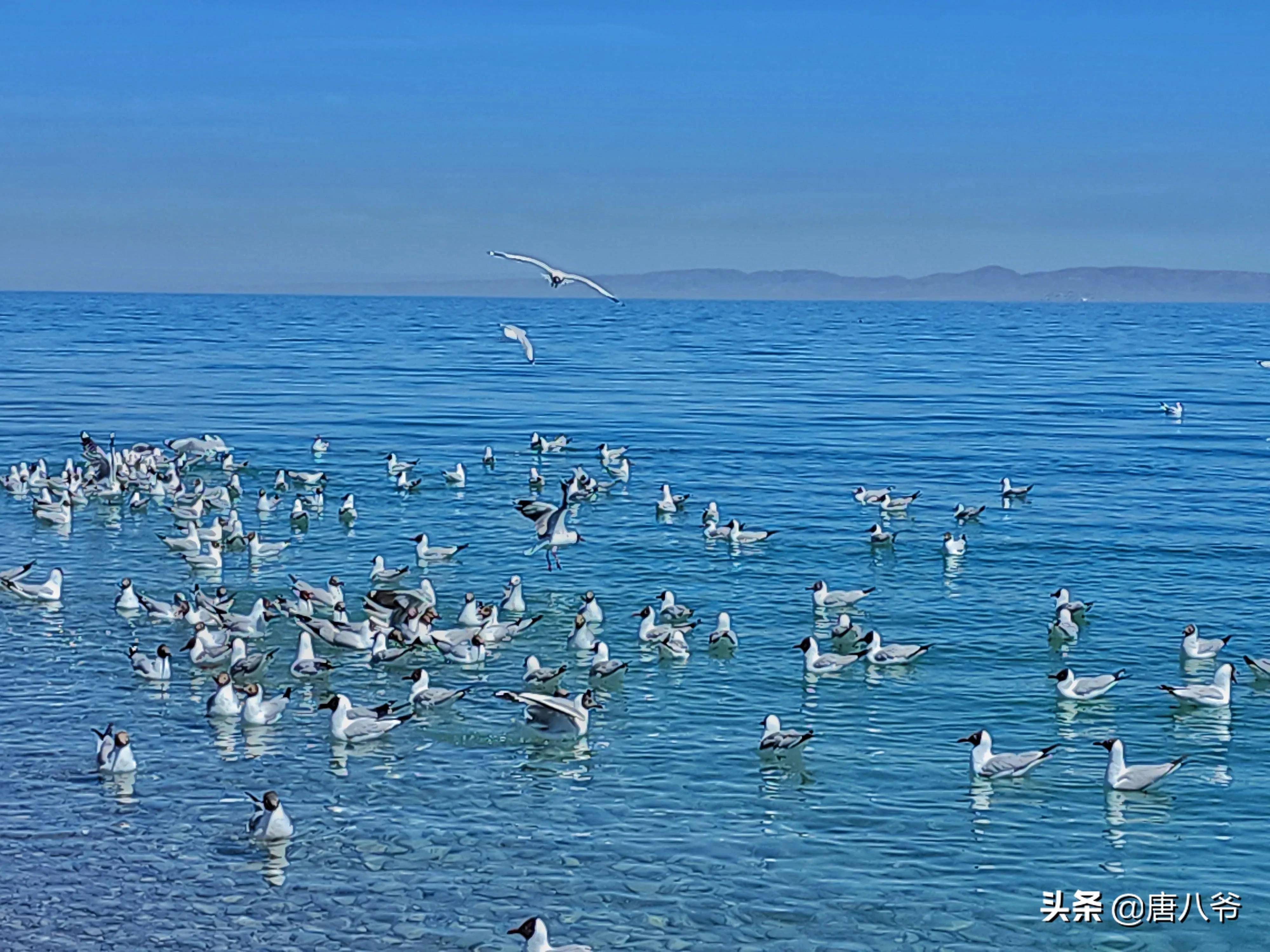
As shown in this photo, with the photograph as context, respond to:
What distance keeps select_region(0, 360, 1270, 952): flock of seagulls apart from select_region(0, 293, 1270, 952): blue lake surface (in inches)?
11.9

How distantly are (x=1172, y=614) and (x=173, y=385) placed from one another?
62.3 m

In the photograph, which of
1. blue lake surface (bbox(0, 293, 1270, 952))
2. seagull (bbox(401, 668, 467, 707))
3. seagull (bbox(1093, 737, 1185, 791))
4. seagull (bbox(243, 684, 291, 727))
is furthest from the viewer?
seagull (bbox(401, 668, 467, 707))

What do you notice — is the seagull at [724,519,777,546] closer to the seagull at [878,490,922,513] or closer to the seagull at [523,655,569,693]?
the seagull at [878,490,922,513]

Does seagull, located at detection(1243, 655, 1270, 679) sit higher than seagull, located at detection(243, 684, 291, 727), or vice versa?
seagull, located at detection(1243, 655, 1270, 679)

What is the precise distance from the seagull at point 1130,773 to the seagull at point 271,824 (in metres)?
10.3

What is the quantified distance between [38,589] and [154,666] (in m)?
6.56

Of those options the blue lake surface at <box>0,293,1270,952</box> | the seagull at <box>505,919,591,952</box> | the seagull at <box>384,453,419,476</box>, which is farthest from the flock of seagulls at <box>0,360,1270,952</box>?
the seagull at <box>384,453,419,476</box>

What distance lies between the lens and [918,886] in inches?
658

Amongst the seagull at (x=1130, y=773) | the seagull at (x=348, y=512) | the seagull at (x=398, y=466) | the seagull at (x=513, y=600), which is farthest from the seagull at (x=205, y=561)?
the seagull at (x=1130, y=773)

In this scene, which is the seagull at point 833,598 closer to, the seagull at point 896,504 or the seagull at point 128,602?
the seagull at point 896,504

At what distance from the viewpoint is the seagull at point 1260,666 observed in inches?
966

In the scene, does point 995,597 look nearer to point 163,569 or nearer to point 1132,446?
A: point 163,569

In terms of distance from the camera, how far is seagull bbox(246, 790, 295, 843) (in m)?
17.2

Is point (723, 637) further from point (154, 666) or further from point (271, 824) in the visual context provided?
point (271, 824)
